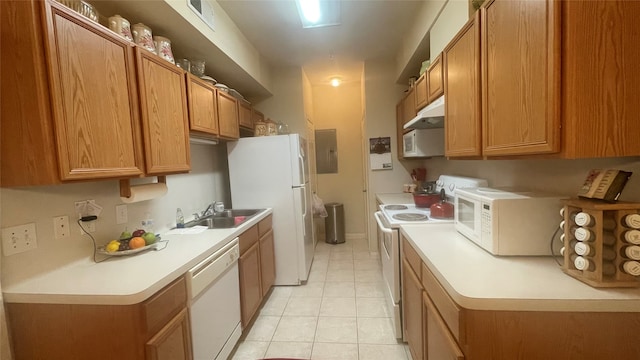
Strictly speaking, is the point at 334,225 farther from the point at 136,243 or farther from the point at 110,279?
the point at 110,279

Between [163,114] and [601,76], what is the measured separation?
79.9 inches

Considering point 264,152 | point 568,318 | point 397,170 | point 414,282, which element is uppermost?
point 264,152

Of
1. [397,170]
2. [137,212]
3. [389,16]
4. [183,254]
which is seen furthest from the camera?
[397,170]

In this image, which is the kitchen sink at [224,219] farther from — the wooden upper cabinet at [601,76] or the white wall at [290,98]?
the wooden upper cabinet at [601,76]

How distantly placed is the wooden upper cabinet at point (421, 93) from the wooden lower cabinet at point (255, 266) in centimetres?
183

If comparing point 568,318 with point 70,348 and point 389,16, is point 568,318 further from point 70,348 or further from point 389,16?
point 389,16

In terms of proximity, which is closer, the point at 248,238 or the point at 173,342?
the point at 173,342

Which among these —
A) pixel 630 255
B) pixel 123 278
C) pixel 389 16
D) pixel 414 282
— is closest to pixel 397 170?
pixel 389 16

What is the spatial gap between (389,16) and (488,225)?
222cm

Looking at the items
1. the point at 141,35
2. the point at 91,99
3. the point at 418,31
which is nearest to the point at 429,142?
the point at 418,31

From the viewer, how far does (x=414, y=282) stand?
1.54m

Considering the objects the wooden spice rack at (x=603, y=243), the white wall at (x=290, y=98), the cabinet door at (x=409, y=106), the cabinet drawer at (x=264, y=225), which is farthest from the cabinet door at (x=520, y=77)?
the white wall at (x=290, y=98)

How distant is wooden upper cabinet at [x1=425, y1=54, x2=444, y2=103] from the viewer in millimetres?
1896

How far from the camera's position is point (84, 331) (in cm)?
107
